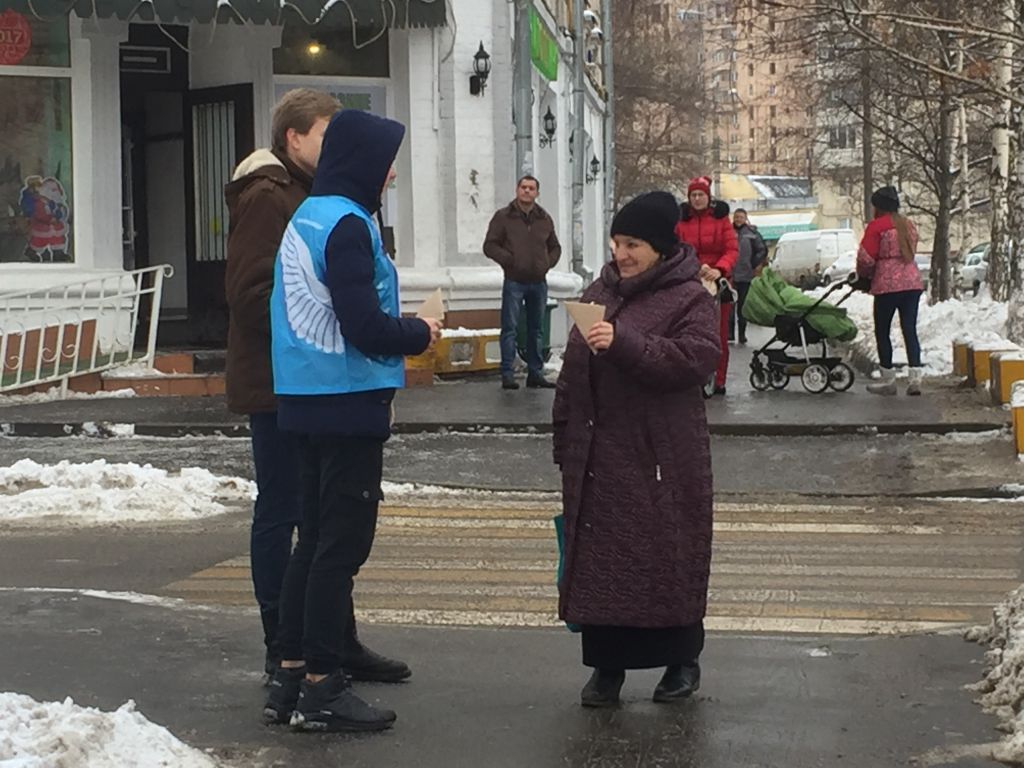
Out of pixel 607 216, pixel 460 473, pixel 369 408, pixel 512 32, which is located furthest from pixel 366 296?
pixel 607 216

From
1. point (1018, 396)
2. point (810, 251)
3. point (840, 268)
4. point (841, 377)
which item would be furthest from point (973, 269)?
point (1018, 396)

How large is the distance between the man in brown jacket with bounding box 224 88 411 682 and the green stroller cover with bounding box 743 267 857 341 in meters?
10.2

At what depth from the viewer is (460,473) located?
11234 millimetres

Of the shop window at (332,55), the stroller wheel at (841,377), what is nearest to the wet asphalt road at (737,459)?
the stroller wheel at (841,377)

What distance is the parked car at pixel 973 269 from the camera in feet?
185

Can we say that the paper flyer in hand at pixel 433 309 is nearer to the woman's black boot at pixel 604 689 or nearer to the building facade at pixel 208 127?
the woman's black boot at pixel 604 689

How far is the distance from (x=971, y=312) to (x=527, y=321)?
8598 mm

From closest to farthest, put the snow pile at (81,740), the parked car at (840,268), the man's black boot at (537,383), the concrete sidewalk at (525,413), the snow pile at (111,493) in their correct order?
the snow pile at (81,740) < the snow pile at (111,493) < the concrete sidewalk at (525,413) < the man's black boot at (537,383) < the parked car at (840,268)

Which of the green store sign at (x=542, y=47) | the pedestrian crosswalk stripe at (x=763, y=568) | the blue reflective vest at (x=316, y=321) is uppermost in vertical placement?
the green store sign at (x=542, y=47)

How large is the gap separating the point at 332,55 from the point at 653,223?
13483 mm

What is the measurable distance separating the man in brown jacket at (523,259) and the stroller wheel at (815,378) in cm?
243

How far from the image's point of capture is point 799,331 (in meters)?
15.4

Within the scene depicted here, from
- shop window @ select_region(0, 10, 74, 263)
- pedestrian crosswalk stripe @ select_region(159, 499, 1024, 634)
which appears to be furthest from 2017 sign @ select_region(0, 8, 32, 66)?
pedestrian crosswalk stripe @ select_region(159, 499, 1024, 634)

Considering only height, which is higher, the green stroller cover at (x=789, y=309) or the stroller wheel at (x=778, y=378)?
the green stroller cover at (x=789, y=309)
